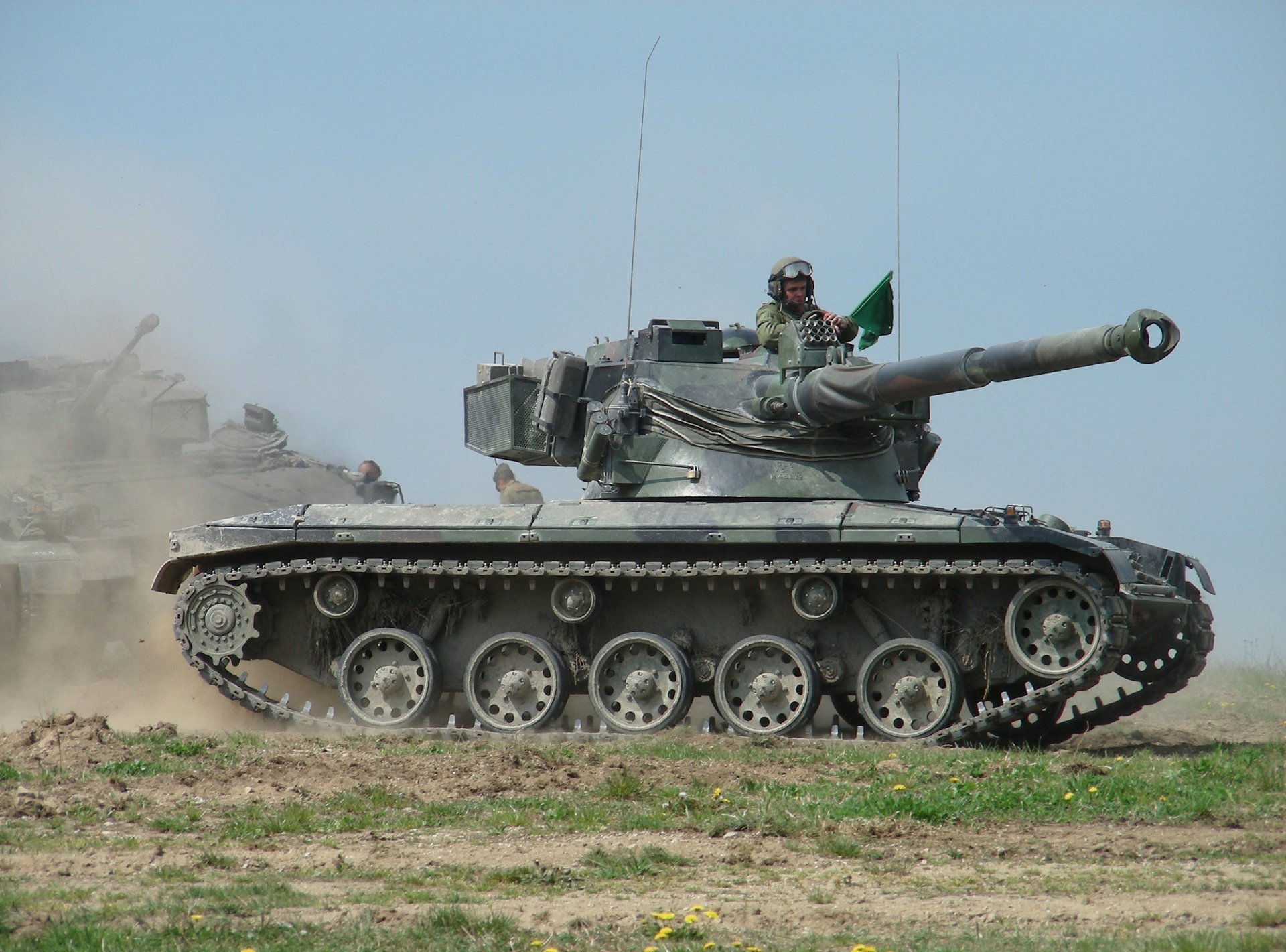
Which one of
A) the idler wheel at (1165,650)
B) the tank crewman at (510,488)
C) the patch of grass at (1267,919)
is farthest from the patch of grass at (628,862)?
the tank crewman at (510,488)

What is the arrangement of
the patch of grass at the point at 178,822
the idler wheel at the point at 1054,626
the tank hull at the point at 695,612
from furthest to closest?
the tank hull at the point at 695,612 → the idler wheel at the point at 1054,626 → the patch of grass at the point at 178,822

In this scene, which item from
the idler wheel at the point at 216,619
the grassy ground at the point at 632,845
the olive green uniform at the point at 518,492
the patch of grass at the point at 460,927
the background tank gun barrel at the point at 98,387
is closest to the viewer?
the patch of grass at the point at 460,927

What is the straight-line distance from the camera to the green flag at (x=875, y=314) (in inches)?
575

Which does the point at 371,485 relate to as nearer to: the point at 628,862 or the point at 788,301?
the point at 788,301

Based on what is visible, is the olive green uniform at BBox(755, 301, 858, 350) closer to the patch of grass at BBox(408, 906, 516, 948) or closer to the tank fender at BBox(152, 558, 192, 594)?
the tank fender at BBox(152, 558, 192, 594)

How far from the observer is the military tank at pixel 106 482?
18.2 metres

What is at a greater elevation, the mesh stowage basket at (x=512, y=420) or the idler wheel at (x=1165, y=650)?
the mesh stowage basket at (x=512, y=420)

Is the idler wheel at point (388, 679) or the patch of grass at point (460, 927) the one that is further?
the idler wheel at point (388, 679)

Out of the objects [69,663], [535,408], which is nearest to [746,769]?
[535,408]

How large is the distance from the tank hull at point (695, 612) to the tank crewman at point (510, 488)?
20.2 ft

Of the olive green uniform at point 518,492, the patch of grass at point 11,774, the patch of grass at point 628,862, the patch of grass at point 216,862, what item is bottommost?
the patch of grass at point 216,862

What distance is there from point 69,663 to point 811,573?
10.4 metres

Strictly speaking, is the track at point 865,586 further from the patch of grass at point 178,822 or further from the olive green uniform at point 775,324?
the patch of grass at point 178,822

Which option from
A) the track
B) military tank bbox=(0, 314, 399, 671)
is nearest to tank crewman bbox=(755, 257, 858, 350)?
the track
